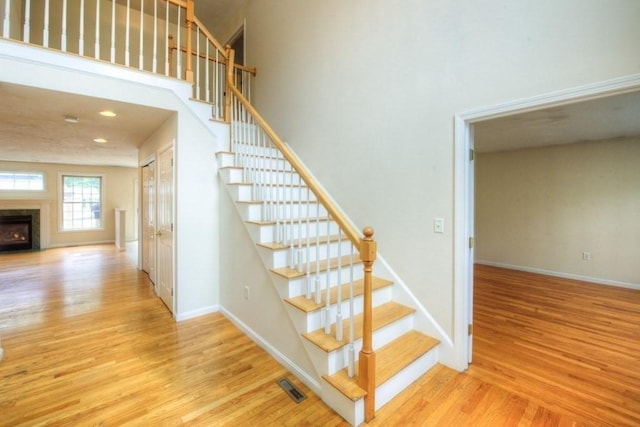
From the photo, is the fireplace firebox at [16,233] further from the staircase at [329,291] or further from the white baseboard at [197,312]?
the white baseboard at [197,312]

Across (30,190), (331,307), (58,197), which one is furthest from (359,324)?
(30,190)

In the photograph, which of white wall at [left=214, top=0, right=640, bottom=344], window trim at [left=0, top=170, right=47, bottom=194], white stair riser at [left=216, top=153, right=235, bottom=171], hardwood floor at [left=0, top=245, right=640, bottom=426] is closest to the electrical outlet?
white wall at [left=214, top=0, right=640, bottom=344]

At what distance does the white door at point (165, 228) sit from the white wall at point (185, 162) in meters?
0.29

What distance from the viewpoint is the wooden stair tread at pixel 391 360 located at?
1751 mm

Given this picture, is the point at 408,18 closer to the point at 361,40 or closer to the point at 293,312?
the point at 361,40

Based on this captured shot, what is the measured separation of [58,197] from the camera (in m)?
7.89

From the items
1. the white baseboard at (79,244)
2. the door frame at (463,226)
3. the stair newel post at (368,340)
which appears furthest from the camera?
the white baseboard at (79,244)

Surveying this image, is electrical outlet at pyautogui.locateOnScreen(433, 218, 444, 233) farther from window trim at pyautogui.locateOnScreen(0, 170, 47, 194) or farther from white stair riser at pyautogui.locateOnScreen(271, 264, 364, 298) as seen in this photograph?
window trim at pyautogui.locateOnScreen(0, 170, 47, 194)

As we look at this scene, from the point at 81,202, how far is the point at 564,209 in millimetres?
11835

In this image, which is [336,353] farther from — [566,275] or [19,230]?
[19,230]

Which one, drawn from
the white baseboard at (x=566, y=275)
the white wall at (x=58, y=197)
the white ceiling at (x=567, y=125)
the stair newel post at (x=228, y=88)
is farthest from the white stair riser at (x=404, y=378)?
the white wall at (x=58, y=197)

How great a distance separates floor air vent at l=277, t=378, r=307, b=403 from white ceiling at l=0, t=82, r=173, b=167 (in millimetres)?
3016

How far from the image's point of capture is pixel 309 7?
3.64m

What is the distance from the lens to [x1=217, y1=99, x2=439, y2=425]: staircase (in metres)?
1.86
